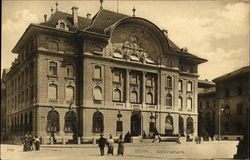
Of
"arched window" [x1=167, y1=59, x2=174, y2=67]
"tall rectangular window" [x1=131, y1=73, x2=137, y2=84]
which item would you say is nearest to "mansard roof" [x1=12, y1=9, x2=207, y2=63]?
"arched window" [x1=167, y1=59, x2=174, y2=67]

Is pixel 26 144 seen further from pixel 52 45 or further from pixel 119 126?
pixel 52 45

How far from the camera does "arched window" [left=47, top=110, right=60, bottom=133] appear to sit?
13.8m

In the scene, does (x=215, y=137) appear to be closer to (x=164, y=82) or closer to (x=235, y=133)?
(x=235, y=133)

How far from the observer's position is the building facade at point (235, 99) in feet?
39.1

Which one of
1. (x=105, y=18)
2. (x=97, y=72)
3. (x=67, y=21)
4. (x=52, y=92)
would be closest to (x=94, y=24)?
(x=105, y=18)

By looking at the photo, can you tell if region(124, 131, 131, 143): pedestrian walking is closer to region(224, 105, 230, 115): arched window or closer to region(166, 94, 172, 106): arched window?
region(166, 94, 172, 106): arched window

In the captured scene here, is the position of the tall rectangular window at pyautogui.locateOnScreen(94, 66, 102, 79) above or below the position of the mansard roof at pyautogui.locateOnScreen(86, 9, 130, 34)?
below

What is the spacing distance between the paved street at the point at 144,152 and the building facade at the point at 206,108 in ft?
2.96

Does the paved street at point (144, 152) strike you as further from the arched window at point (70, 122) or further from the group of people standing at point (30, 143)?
the arched window at point (70, 122)

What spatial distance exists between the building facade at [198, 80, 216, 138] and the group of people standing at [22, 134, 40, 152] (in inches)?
214

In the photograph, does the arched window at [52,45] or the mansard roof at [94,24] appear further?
the arched window at [52,45]

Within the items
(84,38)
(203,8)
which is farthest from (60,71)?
(203,8)

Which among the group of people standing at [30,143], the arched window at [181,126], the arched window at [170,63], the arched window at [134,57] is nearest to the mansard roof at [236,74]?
the arched window at [170,63]

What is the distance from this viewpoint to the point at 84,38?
13680mm
